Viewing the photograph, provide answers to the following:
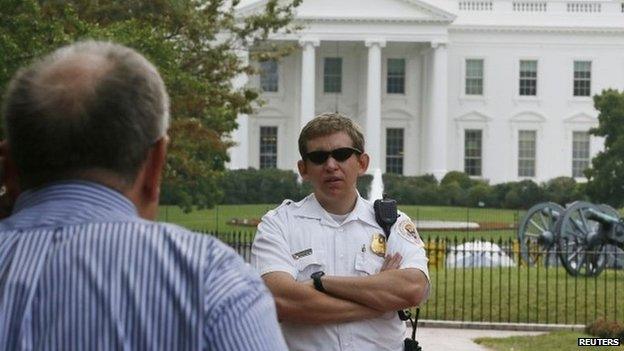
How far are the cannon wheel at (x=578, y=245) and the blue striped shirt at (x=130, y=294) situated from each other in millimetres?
17773

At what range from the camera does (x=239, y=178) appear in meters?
58.4

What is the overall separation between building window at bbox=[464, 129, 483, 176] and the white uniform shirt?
67.1 meters

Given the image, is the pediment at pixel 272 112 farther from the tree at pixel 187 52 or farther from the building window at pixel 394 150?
the tree at pixel 187 52

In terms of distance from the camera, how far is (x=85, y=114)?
2521 millimetres

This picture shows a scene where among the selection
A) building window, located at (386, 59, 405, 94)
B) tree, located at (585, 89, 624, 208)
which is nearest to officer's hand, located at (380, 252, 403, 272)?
tree, located at (585, 89, 624, 208)

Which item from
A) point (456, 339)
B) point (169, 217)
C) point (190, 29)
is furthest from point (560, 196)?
point (456, 339)

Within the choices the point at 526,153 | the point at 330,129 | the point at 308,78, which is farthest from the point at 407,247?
the point at 526,153

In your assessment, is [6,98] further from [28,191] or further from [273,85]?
[273,85]

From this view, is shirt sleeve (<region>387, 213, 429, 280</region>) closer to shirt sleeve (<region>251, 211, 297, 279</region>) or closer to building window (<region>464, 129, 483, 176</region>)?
shirt sleeve (<region>251, 211, 297, 279</region>)

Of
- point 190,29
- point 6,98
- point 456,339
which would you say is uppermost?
point 190,29

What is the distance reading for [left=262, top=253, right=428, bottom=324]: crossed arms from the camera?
169 inches

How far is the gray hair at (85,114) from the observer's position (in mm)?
2529

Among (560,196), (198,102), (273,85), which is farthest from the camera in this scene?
(273,85)

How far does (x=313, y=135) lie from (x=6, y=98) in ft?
6.72
